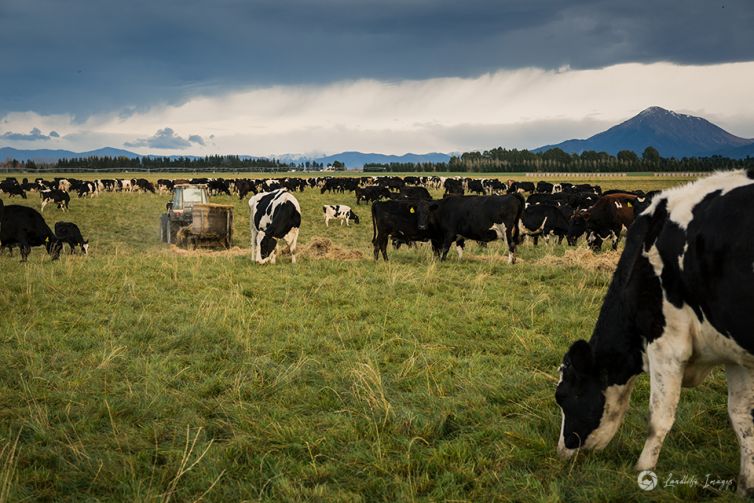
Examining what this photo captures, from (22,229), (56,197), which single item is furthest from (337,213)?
(56,197)

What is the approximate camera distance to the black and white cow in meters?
3.46

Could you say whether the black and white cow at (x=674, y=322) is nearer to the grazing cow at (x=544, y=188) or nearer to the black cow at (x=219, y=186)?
the grazing cow at (x=544, y=188)

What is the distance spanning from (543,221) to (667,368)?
59.8 feet

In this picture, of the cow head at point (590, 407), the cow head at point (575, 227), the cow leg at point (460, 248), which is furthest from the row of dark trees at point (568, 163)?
the cow head at point (590, 407)

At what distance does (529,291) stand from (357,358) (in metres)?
5.47

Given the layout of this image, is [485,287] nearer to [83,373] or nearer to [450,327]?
[450,327]

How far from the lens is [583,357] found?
14.6 feet

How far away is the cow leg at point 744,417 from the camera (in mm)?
3766

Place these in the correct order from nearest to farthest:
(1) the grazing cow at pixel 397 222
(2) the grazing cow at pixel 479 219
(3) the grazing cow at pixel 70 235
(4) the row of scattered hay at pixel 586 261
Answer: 1. (4) the row of scattered hay at pixel 586 261
2. (2) the grazing cow at pixel 479 219
3. (1) the grazing cow at pixel 397 222
4. (3) the grazing cow at pixel 70 235

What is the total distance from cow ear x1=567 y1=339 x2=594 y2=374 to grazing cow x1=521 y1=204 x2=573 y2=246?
17.2 meters

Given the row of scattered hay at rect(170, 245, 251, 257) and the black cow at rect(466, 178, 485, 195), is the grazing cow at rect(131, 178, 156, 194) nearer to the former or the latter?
the black cow at rect(466, 178, 485, 195)

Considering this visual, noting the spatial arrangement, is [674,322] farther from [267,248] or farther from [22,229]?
[22,229]

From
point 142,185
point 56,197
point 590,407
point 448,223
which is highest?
point 142,185

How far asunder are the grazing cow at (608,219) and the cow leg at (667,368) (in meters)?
16.6
